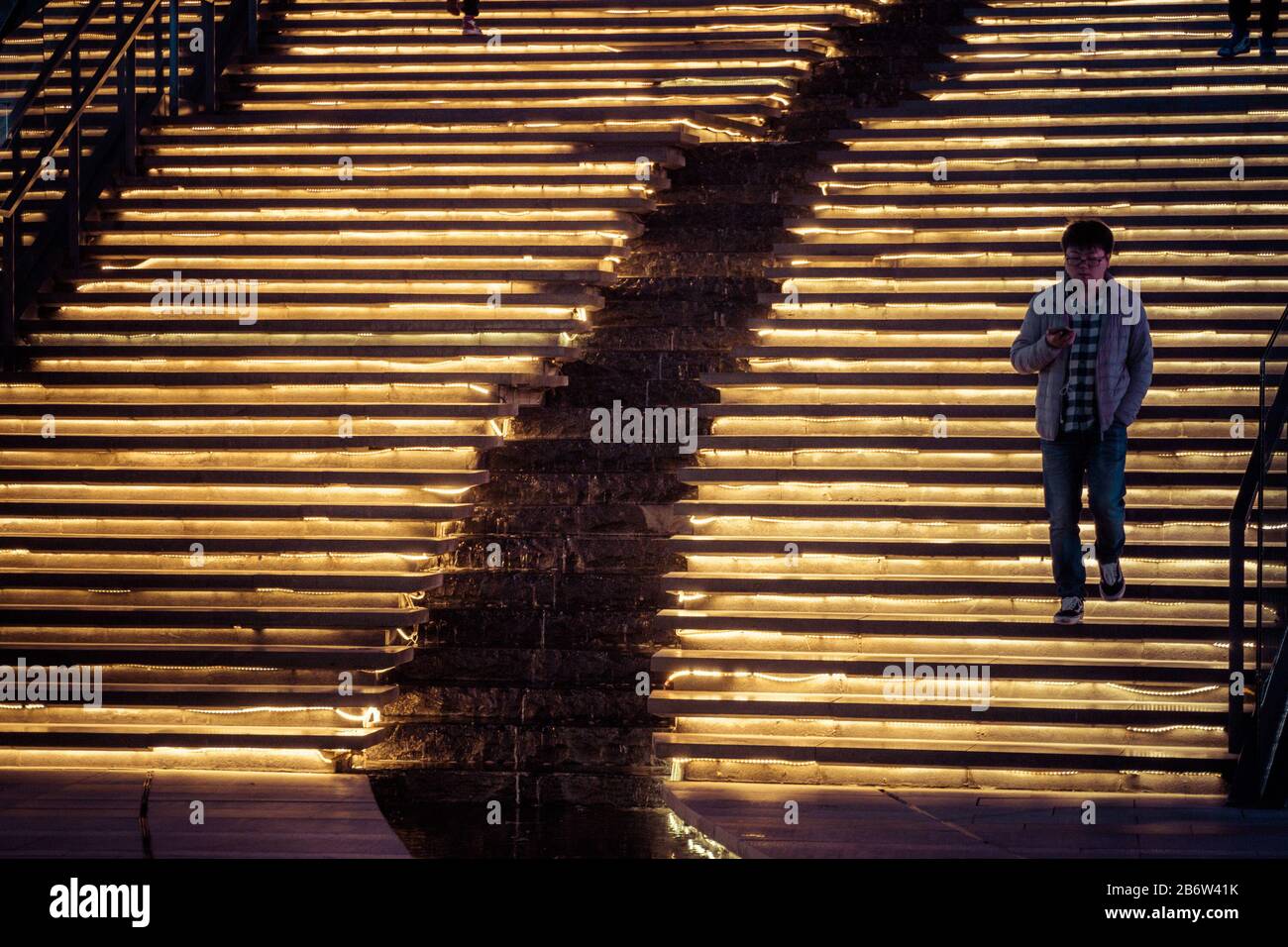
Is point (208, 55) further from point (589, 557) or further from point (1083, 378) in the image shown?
point (1083, 378)

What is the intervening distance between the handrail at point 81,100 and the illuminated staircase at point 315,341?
0.55m

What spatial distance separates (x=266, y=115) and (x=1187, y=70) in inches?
230

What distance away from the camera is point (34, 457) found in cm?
965

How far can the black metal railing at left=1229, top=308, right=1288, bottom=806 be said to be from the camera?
285 inches

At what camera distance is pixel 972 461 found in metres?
9.02

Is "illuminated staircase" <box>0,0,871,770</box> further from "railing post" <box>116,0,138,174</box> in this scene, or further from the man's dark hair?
the man's dark hair

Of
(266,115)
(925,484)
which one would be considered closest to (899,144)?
(925,484)

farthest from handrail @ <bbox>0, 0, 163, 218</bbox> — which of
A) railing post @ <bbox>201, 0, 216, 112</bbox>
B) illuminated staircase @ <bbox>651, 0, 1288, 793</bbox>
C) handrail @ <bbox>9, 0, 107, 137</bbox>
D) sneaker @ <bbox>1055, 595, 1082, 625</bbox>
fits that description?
sneaker @ <bbox>1055, 595, 1082, 625</bbox>

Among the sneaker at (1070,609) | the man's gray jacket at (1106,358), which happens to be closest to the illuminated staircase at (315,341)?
the sneaker at (1070,609)

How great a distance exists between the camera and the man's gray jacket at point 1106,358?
23.0ft

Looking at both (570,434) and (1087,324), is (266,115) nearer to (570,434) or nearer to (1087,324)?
(570,434)

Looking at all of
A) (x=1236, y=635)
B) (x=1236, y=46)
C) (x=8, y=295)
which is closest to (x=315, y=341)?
(x=8, y=295)

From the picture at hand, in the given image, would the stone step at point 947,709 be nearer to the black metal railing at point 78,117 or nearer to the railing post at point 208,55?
the black metal railing at point 78,117

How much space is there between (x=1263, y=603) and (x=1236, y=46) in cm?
550
